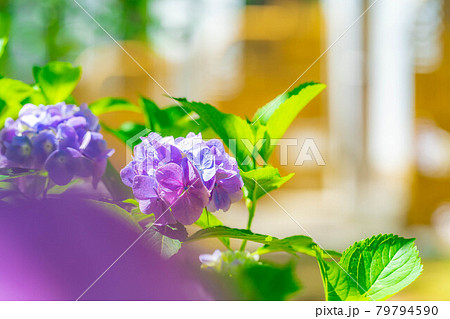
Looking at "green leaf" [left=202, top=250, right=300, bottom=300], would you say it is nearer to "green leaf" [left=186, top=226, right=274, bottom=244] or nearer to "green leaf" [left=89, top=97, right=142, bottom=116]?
"green leaf" [left=186, top=226, right=274, bottom=244]

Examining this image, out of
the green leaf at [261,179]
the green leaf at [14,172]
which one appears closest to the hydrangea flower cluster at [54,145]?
the green leaf at [14,172]

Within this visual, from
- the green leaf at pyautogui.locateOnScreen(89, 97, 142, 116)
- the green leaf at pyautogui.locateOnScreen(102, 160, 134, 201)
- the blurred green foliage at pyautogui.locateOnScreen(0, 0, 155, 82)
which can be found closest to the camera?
the green leaf at pyautogui.locateOnScreen(102, 160, 134, 201)

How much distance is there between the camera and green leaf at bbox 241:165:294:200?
0.33 m

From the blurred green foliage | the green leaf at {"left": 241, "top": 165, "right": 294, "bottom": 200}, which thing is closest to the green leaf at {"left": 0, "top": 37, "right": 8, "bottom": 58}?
the green leaf at {"left": 241, "top": 165, "right": 294, "bottom": 200}

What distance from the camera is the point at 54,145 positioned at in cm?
37

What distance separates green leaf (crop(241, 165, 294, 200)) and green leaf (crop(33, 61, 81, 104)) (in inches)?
7.5

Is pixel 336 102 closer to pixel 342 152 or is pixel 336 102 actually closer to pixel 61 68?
pixel 342 152

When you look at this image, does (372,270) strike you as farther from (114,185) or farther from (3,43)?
(3,43)

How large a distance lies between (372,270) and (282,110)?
0.44 feet

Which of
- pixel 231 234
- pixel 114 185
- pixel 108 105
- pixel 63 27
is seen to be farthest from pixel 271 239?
pixel 63 27

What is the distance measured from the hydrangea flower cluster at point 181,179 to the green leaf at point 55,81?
16 centimetres

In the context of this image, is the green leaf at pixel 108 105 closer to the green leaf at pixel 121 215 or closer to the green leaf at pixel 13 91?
the green leaf at pixel 13 91

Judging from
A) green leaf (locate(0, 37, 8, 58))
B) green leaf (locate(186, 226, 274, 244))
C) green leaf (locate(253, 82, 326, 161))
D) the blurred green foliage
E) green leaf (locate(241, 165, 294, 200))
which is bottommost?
green leaf (locate(186, 226, 274, 244))

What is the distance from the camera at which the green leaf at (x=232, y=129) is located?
35cm
